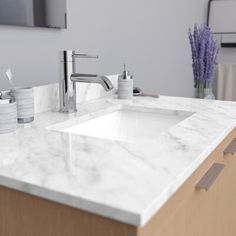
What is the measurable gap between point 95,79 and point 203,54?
66 centimetres

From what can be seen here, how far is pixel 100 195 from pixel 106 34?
3.53 ft

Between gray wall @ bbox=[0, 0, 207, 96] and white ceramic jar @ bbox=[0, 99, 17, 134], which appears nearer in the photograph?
white ceramic jar @ bbox=[0, 99, 17, 134]

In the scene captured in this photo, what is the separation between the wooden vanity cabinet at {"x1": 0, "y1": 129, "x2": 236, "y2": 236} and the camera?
493mm

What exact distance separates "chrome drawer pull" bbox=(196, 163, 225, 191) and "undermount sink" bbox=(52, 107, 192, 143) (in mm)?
325

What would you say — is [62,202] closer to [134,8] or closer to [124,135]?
[124,135]

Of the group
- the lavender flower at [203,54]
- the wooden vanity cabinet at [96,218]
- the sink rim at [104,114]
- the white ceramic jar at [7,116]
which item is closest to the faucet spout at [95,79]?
the sink rim at [104,114]

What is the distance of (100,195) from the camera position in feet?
1.57

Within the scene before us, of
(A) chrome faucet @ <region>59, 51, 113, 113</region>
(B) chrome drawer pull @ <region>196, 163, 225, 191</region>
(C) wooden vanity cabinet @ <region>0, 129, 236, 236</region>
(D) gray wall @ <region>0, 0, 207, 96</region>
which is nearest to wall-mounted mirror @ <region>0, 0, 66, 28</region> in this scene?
(D) gray wall @ <region>0, 0, 207, 96</region>

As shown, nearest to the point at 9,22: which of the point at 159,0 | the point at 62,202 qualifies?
the point at 62,202

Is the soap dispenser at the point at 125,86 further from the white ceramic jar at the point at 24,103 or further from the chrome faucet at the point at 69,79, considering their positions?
the white ceramic jar at the point at 24,103

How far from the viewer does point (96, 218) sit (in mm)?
492

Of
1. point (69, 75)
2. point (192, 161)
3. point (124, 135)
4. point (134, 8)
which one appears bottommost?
point (124, 135)

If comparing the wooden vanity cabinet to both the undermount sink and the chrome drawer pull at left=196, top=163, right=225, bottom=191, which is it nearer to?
the chrome drawer pull at left=196, top=163, right=225, bottom=191

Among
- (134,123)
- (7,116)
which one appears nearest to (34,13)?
(7,116)
